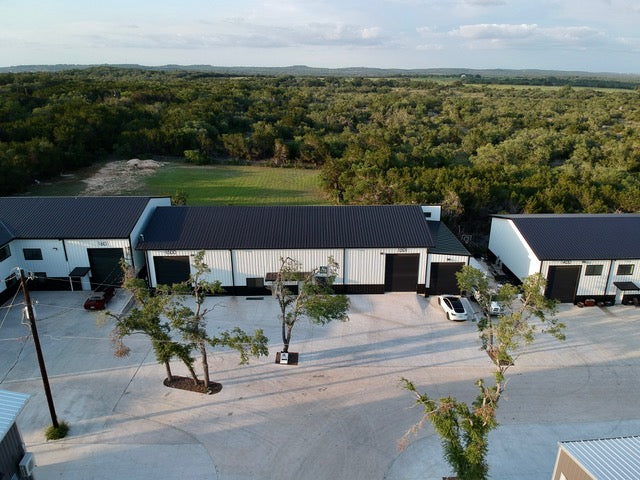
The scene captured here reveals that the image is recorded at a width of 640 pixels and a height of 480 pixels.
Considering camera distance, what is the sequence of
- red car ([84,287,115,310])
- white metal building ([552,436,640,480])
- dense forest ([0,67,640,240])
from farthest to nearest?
1. dense forest ([0,67,640,240])
2. red car ([84,287,115,310])
3. white metal building ([552,436,640,480])

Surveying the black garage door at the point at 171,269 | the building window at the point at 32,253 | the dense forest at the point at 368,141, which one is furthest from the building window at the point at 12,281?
the dense forest at the point at 368,141

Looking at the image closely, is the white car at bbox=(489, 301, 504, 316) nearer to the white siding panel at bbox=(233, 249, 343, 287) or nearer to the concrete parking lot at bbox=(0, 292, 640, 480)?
the concrete parking lot at bbox=(0, 292, 640, 480)

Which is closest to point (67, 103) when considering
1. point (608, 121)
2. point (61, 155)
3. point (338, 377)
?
point (61, 155)

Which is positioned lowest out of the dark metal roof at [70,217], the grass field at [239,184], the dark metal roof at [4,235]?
the grass field at [239,184]

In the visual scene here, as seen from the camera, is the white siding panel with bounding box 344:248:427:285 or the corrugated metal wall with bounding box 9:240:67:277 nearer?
the white siding panel with bounding box 344:248:427:285

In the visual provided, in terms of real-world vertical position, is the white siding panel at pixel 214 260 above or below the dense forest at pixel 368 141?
below

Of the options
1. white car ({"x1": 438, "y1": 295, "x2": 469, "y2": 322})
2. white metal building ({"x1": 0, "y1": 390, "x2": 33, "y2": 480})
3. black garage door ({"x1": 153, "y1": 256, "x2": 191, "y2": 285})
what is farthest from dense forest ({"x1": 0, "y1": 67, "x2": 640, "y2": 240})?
white metal building ({"x1": 0, "y1": 390, "x2": 33, "y2": 480})

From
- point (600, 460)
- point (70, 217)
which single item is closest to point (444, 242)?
point (600, 460)

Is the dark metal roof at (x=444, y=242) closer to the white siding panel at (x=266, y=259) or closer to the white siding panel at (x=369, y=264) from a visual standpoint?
the white siding panel at (x=369, y=264)
